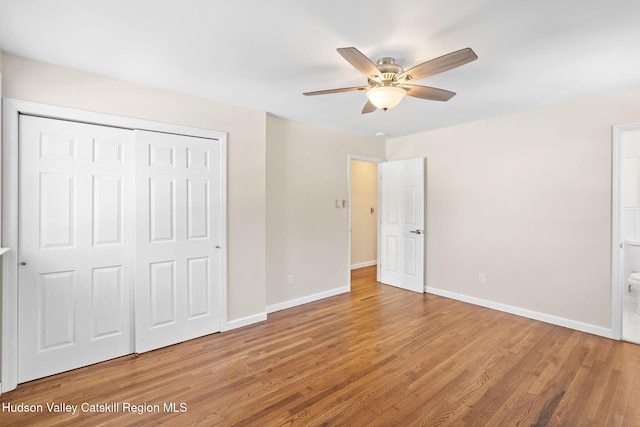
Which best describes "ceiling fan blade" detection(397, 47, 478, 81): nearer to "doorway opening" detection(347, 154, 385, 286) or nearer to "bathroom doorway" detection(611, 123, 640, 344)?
"bathroom doorway" detection(611, 123, 640, 344)

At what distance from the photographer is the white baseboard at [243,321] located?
3.24 metres

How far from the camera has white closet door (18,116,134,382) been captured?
2301 millimetres

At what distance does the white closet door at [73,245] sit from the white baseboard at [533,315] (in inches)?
155

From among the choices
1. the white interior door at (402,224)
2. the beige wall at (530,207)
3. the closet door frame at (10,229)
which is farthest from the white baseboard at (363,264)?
the closet door frame at (10,229)

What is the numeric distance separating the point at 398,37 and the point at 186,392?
284 cm

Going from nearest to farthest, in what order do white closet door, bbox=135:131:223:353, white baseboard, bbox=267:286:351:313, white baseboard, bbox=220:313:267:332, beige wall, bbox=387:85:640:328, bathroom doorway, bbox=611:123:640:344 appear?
1. white closet door, bbox=135:131:223:353
2. bathroom doorway, bbox=611:123:640:344
3. beige wall, bbox=387:85:640:328
4. white baseboard, bbox=220:313:267:332
5. white baseboard, bbox=267:286:351:313

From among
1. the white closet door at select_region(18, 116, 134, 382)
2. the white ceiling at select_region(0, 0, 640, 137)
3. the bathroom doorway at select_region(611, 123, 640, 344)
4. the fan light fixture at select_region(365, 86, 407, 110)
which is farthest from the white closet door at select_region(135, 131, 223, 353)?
the bathroom doorway at select_region(611, 123, 640, 344)

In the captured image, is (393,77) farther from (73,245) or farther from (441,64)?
(73,245)

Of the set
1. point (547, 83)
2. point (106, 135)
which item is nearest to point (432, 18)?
point (547, 83)

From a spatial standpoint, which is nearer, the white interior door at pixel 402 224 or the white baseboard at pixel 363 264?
the white interior door at pixel 402 224

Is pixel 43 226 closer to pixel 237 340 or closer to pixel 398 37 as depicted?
pixel 237 340

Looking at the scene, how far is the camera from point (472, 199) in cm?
409

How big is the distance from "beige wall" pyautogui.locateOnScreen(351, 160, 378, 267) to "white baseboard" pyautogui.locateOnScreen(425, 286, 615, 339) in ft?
6.98

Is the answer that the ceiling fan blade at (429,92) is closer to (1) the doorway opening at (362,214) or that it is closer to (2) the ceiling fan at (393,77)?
(2) the ceiling fan at (393,77)
